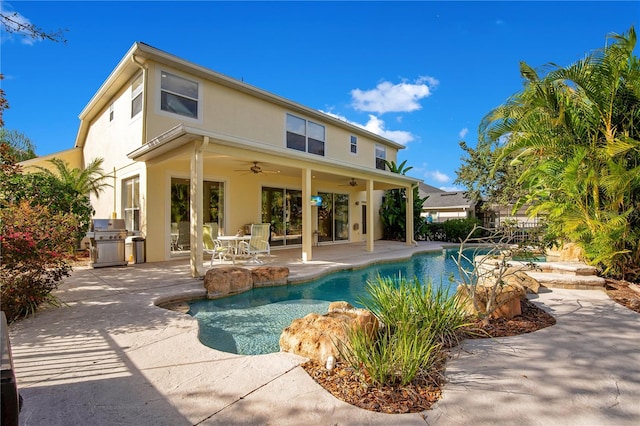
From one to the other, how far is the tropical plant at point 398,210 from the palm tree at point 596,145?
36.0 feet

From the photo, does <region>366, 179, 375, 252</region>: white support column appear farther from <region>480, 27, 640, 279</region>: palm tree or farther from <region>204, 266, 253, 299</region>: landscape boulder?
<region>204, 266, 253, 299</region>: landscape boulder

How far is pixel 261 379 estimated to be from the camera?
2.77 m

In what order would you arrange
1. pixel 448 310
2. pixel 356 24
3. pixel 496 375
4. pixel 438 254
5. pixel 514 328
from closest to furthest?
pixel 496 375, pixel 448 310, pixel 514 328, pixel 356 24, pixel 438 254

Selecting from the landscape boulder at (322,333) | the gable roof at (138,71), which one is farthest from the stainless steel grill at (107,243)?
the landscape boulder at (322,333)

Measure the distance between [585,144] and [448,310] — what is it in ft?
17.9

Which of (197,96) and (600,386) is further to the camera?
(197,96)

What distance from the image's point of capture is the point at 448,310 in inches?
149

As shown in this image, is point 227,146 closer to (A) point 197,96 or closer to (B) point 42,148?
(A) point 197,96

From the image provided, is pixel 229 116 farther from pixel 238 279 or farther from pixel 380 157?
pixel 380 157

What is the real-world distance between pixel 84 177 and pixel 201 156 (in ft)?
23.2

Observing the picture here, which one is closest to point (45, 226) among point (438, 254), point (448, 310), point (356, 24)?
point (448, 310)

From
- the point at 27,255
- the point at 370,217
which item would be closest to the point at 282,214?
the point at 370,217

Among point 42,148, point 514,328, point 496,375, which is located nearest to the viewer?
point 496,375

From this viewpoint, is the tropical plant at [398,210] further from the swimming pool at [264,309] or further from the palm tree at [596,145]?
the palm tree at [596,145]
